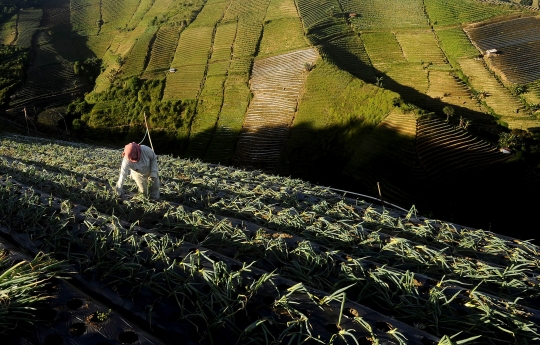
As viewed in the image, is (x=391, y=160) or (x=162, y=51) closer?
(x=391, y=160)

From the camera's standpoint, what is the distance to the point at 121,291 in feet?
6.80

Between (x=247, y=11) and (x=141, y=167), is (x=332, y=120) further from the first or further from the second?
(x=247, y=11)

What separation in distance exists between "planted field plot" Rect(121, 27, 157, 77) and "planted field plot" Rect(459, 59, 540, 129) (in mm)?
31921

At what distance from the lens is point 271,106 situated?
27.0 meters

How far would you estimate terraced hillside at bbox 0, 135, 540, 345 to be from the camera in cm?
183

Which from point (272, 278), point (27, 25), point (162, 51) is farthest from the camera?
point (27, 25)

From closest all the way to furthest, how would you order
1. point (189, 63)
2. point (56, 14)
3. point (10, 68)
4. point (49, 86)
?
point (189, 63) → point (10, 68) → point (49, 86) → point (56, 14)

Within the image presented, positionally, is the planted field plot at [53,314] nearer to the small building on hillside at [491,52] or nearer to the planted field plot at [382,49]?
the planted field plot at [382,49]

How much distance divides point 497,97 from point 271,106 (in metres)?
17.9

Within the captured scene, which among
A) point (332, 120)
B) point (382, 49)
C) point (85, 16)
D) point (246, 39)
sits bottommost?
point (332, 120)

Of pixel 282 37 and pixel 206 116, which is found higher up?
pixel 282 37

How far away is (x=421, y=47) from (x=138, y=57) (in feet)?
99.0

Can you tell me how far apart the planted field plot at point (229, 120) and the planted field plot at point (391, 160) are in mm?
10060

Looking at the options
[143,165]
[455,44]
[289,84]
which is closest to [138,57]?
Answer: [289,84]
